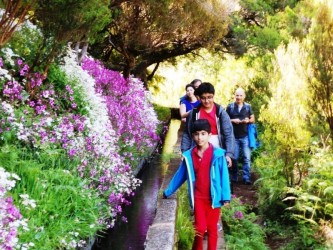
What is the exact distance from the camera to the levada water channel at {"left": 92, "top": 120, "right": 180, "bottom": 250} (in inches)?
277

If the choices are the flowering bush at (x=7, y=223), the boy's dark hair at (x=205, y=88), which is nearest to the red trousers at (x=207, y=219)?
the boy's dark hair at (x=205, y=88)

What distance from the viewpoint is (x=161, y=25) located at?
13.5 metres

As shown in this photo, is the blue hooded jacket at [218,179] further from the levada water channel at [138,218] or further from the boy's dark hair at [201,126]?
the levada water channel at [138,218]

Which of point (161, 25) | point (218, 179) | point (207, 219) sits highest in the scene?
point (161, 25)

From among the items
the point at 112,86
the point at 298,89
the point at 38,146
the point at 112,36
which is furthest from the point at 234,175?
the point at 112,36

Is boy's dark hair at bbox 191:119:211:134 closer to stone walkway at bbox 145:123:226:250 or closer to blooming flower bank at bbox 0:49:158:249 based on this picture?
stone walkway at bbox 145:123:226:250

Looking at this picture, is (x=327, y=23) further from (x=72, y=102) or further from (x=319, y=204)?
(x=72, y=102)

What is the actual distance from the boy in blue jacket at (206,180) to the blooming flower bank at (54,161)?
105 centimetres

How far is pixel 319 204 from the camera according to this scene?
7.16 m

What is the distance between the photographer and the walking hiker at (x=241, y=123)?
9.38 meters

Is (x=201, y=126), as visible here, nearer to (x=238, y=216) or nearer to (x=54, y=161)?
(x=54, y=161)

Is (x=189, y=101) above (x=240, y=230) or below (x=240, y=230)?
above

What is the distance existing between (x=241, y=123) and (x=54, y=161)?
14.5ft

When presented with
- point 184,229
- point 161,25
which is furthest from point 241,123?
point 161,25
